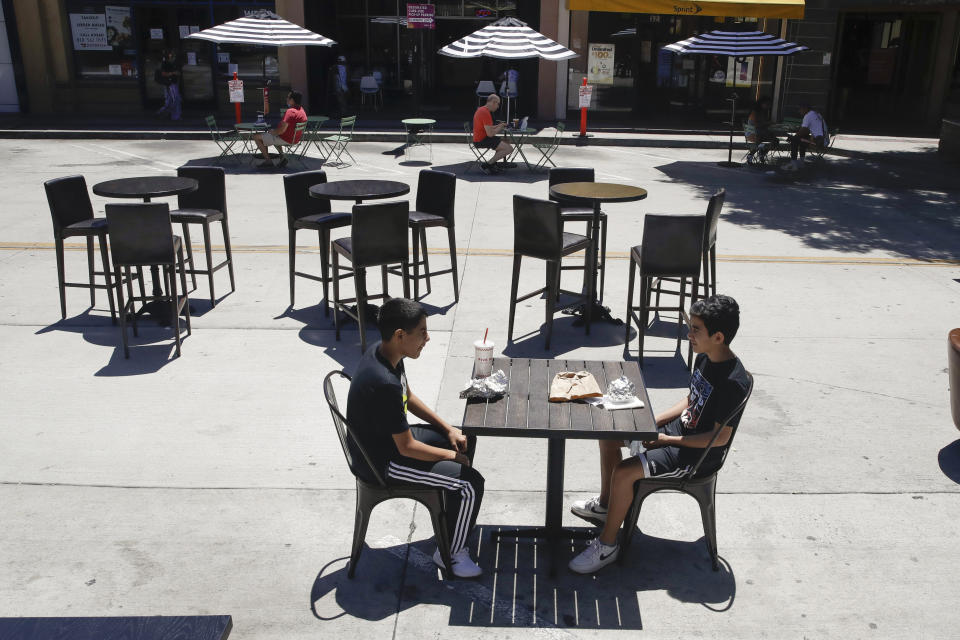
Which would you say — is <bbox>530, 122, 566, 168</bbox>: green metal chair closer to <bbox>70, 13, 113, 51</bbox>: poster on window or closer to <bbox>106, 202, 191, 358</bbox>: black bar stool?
<bbox>106, 202, 191, 358</bbox>: black bar stool

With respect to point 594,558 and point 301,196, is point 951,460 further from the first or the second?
point 301,196

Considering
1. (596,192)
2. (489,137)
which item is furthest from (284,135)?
(596,192)

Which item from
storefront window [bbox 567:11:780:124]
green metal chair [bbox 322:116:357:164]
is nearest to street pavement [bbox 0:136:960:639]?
green metal chair [bbox 322:116:357:164]

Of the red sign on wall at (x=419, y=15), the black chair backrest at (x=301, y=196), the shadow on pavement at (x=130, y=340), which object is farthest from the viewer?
the red sign on wall at (x=419, y=15)

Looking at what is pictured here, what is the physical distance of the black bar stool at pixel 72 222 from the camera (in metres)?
8.16

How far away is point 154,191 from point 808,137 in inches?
512

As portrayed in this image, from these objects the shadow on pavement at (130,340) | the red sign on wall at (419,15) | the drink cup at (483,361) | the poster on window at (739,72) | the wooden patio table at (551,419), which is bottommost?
the shadow on pavement at (130,340)

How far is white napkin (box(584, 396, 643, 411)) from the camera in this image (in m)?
4.60

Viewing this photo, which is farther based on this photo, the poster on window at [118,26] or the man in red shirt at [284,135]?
the poster on window at [118,26]

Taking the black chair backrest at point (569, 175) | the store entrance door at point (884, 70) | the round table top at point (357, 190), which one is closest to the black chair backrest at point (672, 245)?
the black chair backrest at point (569, 175)

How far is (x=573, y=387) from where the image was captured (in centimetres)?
474

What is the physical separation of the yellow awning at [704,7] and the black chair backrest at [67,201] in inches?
516

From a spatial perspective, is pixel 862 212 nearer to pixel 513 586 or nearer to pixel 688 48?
pixel 688 48

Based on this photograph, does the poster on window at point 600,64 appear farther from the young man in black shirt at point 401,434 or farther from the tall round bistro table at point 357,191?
the young man in black shirt at point 401,434
